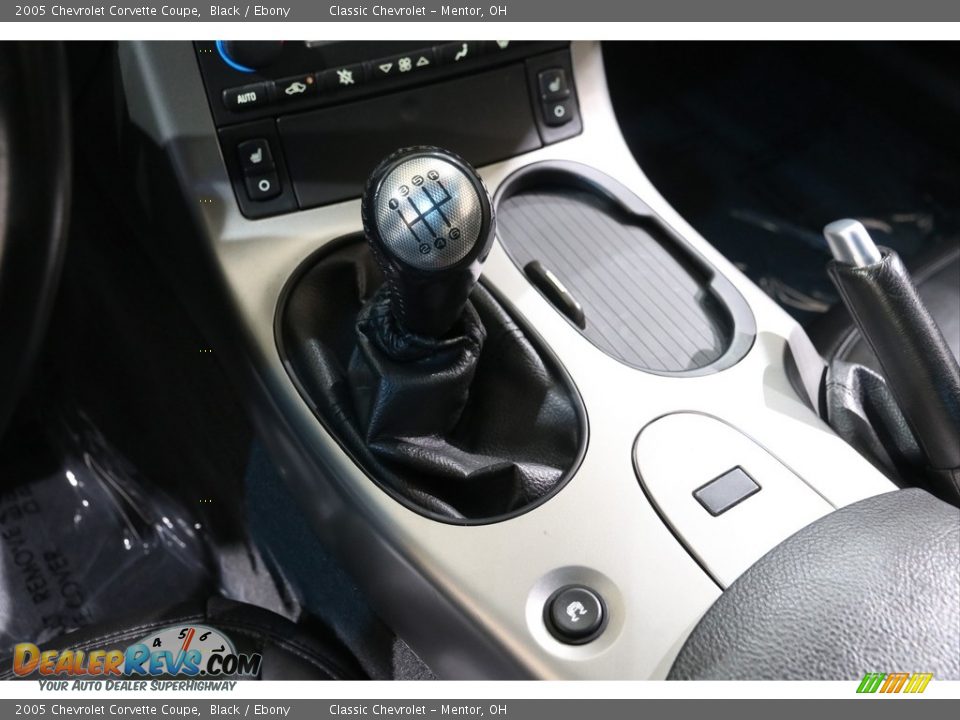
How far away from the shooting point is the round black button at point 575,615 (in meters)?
0.60

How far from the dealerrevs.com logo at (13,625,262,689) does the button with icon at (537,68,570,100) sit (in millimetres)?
566

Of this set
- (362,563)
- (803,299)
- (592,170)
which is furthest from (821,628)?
(803,299)

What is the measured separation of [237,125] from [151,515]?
451 mm

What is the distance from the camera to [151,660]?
2.12ft

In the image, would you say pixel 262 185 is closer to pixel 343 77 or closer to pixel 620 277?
pixel 343 77

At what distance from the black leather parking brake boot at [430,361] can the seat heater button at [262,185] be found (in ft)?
0.24

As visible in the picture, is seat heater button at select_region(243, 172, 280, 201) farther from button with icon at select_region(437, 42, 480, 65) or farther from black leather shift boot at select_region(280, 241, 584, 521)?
button with icon at select_region(437, 42, 480, 65)

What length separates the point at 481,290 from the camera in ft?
2.49

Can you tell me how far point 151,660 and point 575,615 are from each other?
0.99ft

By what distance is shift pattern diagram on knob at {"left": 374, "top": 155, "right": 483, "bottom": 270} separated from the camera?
57cm

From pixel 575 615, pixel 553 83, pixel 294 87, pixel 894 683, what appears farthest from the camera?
pixel 553 83

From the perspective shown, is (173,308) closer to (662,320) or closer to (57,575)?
(57,575)

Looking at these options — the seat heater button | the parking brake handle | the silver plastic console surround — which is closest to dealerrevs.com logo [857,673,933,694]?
the silver plastic console surround

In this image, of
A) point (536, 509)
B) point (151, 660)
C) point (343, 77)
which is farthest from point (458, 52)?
point (151, 660)
